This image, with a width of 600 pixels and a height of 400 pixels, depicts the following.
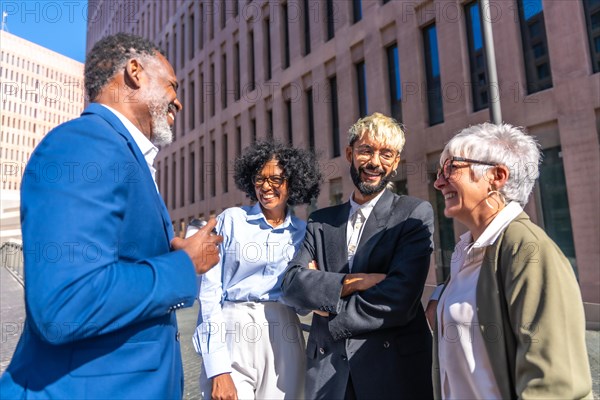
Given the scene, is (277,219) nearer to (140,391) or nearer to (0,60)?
(140,391)

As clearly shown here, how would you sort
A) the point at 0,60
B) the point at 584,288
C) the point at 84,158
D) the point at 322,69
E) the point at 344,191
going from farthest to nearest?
the point at 0,60 < the point at 322,69 < the point at 344,191 < the point at 584,288 < the point at 84,158

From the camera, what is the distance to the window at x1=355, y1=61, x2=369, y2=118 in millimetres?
13883

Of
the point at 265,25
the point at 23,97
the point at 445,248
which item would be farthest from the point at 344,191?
the point at 23,97

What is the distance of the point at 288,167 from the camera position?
2.94m

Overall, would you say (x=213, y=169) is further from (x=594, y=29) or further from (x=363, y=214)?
(x=363, y=214)

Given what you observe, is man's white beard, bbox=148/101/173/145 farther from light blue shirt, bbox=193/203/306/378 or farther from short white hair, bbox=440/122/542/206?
short white hair, bbox=440/122/542/206

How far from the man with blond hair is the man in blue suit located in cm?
84

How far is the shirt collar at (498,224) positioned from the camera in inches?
67.4

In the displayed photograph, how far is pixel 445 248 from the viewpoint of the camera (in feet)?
36.5

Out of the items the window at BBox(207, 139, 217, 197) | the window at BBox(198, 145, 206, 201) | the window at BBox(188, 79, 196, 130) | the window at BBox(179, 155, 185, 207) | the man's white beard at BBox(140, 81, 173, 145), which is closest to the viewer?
the man's white beard at BBox(140, 81, 173, 145)

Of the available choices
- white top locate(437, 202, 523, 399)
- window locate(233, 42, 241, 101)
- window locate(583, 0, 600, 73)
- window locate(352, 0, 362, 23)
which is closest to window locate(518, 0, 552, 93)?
window locate(583, 0, 600, 73)

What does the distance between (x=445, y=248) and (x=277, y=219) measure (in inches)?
366

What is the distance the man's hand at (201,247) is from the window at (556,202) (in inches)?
361

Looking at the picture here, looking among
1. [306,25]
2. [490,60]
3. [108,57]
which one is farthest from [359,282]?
[306,25]
